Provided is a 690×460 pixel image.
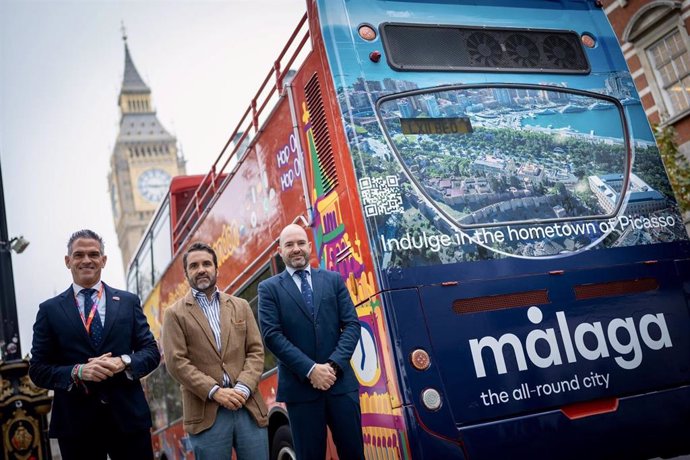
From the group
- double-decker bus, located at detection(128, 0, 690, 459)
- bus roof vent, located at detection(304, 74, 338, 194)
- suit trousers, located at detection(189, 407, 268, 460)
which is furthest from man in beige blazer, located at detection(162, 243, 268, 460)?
bus roof vent, located at detection(304, 74, 338, 194)

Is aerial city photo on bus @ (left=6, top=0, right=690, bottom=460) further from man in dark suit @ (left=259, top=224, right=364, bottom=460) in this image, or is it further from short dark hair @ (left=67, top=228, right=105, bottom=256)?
short dark hair @ (left=67, top=228, right=105, bottom=256)

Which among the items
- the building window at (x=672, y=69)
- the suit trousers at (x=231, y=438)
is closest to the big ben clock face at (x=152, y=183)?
the building window at (x=672, y=69)

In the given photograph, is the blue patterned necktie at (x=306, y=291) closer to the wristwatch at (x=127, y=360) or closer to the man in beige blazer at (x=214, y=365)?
the man in beige blazer at (x=214, y=365)

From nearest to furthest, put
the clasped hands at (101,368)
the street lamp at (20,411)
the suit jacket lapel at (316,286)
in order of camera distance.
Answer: the clasped hands at (101,368) < the suit jacket lapel at (316,286) < the street lamp at (20,411)

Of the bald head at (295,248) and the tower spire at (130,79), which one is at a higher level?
the tower spire at (130,79)

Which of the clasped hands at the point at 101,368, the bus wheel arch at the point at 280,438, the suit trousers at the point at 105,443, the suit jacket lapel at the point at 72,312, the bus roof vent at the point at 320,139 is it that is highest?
the bus roof vent at the point at 320,139

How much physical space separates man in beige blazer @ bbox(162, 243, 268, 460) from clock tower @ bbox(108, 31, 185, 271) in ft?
335

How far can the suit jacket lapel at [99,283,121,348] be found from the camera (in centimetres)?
404

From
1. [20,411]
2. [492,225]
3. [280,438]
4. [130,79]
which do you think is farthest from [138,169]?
[492,225]

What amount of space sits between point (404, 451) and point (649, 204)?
2.63m

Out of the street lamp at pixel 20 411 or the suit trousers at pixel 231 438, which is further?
the street lamp at pixel 20 411

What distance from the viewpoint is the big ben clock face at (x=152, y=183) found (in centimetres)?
10619

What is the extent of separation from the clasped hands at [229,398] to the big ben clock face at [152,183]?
104698mm

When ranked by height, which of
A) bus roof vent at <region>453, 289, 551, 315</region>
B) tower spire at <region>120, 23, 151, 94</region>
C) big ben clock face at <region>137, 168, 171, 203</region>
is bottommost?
bus roof vent at <region>453, 289, 551, 315</region>
